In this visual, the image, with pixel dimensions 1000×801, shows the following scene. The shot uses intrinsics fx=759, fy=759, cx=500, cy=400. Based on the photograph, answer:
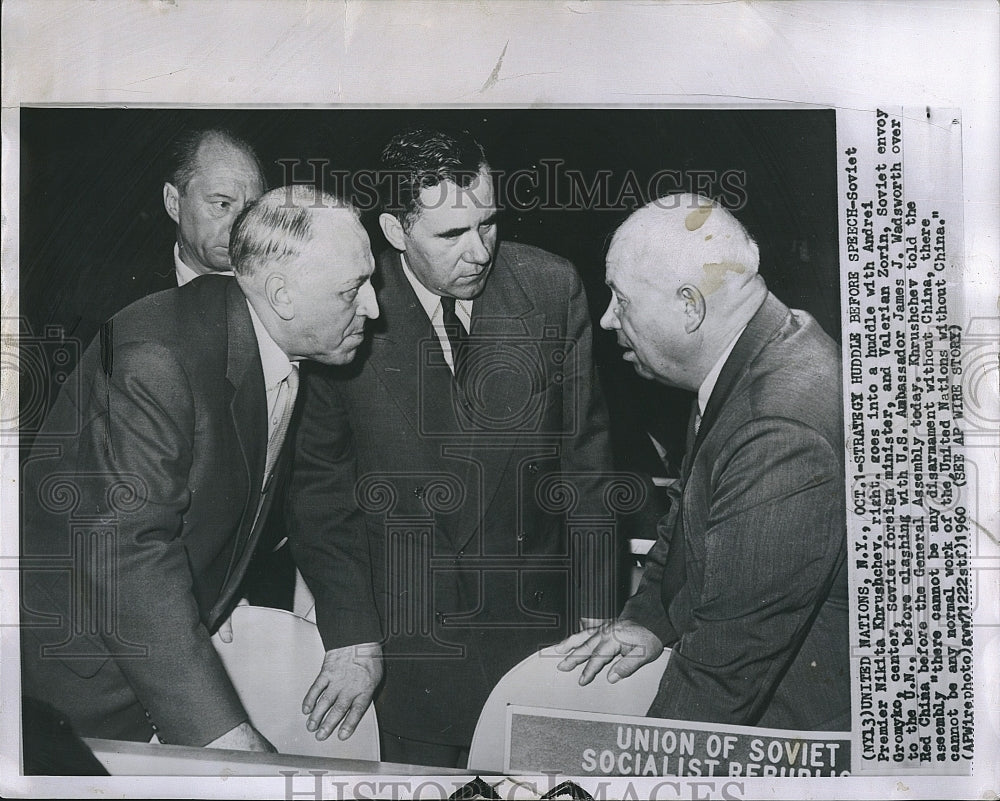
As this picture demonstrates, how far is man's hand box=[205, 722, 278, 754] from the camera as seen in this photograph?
1432 millimetres

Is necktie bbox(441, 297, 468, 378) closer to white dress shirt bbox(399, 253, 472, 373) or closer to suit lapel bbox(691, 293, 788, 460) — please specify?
white dress shirt bbox(399, 253, 472, 373)

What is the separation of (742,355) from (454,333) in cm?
55

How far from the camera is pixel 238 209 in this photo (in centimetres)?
146

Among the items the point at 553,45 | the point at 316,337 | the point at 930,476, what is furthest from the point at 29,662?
the point at 930,476

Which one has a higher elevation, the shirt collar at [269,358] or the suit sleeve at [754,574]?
the shirt collar at [269,358]

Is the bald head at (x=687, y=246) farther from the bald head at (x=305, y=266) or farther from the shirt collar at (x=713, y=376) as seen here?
the bald head at (x=305, y=266)

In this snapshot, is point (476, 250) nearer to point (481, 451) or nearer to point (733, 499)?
point (481, 451)

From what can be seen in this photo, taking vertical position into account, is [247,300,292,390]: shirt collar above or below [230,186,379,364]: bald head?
below

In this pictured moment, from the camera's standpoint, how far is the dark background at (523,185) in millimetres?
1463

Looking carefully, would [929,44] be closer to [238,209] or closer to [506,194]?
[506,194]

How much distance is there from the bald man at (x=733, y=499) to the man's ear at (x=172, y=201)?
839mm

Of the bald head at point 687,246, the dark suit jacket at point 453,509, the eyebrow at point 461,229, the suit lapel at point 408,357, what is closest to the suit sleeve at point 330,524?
the dark suit jacket at point 453,509

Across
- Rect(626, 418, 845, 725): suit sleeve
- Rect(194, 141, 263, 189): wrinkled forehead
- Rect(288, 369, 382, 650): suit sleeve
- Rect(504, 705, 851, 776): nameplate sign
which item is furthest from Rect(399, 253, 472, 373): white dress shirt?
Rect(504, 705, 851, 776): nameplate sign

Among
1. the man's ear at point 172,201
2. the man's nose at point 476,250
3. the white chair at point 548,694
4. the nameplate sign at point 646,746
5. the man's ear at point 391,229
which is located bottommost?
the nameplate sign at point 646,746
